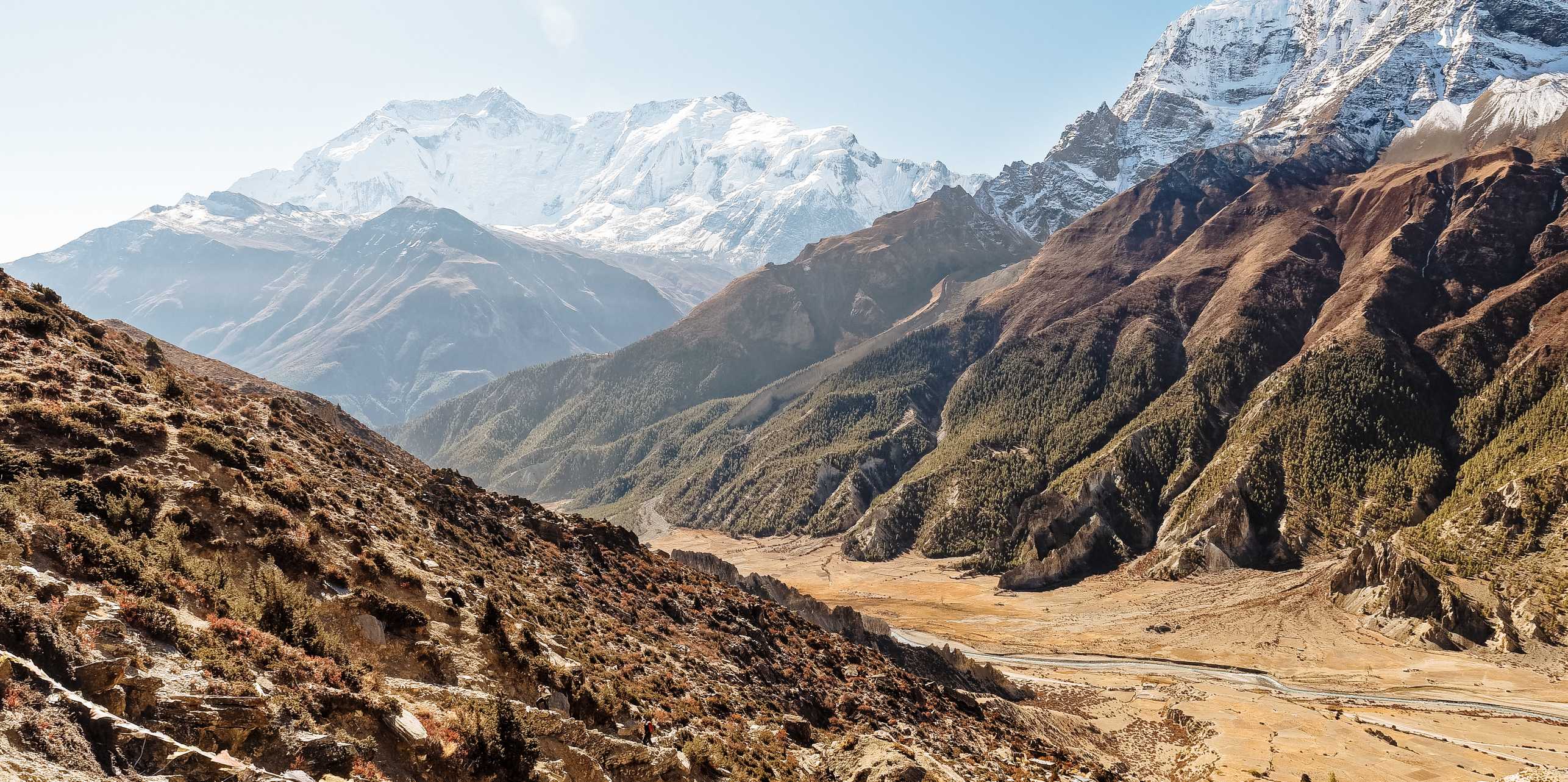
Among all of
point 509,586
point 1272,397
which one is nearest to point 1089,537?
point 1272,397

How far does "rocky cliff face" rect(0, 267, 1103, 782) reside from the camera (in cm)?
1375

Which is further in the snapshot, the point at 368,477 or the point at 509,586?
the point at 368,477

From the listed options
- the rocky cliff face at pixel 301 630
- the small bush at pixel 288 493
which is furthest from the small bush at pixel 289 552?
the small bush at pixel 288 493

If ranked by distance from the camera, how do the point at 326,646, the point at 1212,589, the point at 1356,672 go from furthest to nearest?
1. the point at 1212,589
2. the point at 1356,672
3. the point at 326,646

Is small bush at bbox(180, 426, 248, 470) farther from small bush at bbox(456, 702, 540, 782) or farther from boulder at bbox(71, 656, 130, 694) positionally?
boulder at bbox(71, 656, 130, 694)

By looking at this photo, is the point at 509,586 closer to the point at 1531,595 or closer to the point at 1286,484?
the point at 1531,595

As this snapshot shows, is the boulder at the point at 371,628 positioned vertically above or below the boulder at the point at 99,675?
below

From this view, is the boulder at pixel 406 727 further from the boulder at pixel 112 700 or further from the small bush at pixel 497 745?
the boulder at pixel 112 700

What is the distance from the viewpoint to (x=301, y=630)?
19469 millimetres

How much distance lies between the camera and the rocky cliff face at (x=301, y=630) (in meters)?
13.8

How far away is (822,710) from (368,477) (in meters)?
26.5

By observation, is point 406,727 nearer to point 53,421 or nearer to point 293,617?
point 293,617

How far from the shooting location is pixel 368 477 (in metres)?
39.5

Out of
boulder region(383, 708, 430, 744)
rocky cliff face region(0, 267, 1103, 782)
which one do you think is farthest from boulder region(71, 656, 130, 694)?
boulder region(383, 708, 430, 744)
